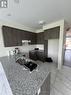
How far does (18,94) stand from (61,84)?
2004 millimetres

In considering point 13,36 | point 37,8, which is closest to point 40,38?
point 13,36

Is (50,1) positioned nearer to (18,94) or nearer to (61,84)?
(18,94)

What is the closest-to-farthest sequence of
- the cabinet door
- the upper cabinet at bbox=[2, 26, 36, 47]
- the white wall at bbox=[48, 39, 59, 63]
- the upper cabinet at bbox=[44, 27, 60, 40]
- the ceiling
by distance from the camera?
the ceiling, the upper cabinet at bbox=[2, 26, 36, 47], the upper cabinet at bbox=[44, 27, 60, 40], the white wall at bbox=[48, 39, 59, 63], the cabinet door

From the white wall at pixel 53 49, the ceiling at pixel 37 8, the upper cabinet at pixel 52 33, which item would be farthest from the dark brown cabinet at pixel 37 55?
the ceiling at pixel 37 8

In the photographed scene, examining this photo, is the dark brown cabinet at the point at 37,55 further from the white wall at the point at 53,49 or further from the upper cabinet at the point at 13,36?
the upper cabinet at the point at 13,36

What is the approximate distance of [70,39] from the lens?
422 cm

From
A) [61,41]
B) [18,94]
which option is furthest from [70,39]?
[18,94]

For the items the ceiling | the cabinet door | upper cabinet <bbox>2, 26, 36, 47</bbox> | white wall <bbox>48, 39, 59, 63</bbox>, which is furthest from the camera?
the cabinet door

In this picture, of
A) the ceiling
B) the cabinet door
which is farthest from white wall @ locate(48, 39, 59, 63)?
the ceiling

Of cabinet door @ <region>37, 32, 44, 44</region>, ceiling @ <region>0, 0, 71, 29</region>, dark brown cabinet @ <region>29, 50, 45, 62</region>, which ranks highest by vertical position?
ceiling @ <region>0, 0, 71, 29</region>

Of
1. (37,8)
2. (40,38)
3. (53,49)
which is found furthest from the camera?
(40,38)

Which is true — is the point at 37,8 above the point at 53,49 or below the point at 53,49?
above

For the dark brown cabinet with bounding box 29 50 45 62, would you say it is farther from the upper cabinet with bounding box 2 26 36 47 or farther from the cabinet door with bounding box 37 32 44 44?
the upper cabinet with bounding box 2 26 36 47

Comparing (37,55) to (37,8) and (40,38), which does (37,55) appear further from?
(37,8)
